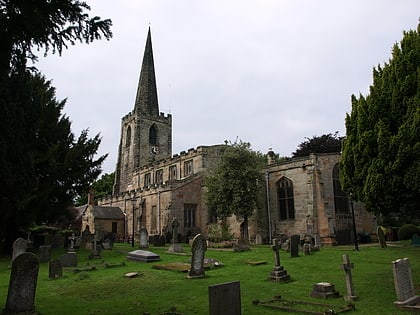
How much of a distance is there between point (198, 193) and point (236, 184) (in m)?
9.25

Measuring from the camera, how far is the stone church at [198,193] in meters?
28.1

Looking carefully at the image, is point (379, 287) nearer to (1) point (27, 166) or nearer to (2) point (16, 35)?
(1) point (27, 166)

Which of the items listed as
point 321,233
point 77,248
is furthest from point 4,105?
point 321,233

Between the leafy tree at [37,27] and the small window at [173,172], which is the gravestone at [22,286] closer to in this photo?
the leafy tree at [37,27]

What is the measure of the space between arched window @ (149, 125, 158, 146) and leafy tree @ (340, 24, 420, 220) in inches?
1801

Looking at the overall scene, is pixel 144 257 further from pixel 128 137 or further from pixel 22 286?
pixel 128 137

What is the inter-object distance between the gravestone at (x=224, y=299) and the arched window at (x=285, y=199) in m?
24.2

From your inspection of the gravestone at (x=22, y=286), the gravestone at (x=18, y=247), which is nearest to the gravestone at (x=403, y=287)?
the gravestone at (x=22, y=286)

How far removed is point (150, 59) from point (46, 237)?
136 ft

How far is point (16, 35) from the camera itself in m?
7.30

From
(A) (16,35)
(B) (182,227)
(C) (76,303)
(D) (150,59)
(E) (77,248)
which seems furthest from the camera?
(D) (150,59)

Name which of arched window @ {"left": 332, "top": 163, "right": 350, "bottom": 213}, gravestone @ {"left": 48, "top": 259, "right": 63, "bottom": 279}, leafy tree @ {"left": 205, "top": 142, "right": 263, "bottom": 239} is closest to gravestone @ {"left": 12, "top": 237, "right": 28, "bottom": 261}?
gravestone @ {"left": 48, "top": 259, "right": 63, "bottom": 279}

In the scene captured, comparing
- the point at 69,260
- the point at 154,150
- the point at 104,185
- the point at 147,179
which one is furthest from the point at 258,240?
the point at 104,185

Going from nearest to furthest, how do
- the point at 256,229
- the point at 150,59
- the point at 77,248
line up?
the point at 77,248 → the point at 256,229 → the point at 150,59
